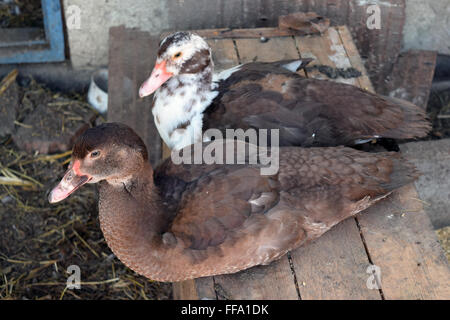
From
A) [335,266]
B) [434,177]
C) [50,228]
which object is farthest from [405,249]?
[50,228]

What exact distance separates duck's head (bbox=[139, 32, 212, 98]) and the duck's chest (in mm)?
90

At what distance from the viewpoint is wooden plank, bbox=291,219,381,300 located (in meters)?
2.37

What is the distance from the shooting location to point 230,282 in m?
2.44

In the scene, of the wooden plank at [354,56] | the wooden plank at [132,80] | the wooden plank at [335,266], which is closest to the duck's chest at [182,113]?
the wooden plank at [132,80]

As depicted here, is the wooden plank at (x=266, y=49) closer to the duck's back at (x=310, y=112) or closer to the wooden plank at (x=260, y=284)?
the duck's back at (x=310, y=112)

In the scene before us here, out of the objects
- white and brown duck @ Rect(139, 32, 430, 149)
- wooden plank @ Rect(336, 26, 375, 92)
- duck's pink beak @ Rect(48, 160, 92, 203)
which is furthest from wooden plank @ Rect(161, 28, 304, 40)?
duck's pink beak @ Rect(48, 160, 92, 203)

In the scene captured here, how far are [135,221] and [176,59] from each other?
3.18 ft

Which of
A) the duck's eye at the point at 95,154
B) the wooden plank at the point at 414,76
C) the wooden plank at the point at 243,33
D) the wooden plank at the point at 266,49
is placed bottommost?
the wooden plank at the point at 414,76

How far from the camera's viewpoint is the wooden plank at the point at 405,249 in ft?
7.80

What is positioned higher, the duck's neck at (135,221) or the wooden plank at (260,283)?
the duck's neck at (135,221)

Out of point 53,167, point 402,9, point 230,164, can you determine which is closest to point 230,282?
point 230,164

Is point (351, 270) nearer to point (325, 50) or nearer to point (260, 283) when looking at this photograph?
point (260, 283)

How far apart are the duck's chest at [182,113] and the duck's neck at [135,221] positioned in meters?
0.59

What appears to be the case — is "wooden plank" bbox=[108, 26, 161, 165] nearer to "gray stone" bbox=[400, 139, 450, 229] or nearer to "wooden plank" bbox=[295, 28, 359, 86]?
"wooden plank" bbox=[295, 28, 359, 86]
